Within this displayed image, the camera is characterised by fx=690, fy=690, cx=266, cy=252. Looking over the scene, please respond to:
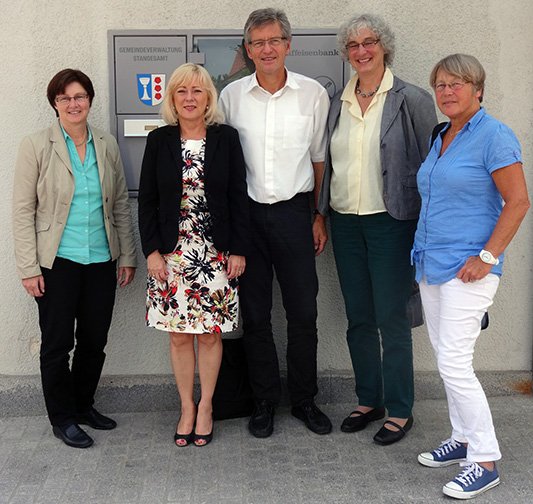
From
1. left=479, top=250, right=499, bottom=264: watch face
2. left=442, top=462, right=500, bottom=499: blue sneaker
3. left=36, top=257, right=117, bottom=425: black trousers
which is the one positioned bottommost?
left=442, top=462, right=500, bottom=499: blue sneaker

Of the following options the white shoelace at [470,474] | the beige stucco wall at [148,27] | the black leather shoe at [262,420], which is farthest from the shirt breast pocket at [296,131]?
the white shoelace at [470,474]

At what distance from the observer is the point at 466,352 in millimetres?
3250

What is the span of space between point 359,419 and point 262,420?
57 cm

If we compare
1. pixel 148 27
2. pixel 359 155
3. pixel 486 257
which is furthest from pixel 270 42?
pixel 486 257

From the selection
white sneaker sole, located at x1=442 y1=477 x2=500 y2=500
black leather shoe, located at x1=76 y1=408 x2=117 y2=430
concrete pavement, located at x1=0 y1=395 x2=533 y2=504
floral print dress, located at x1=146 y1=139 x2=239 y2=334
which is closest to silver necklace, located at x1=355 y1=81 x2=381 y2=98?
floral print dress, located at x1=146 y1=139 x2=239 y2=334

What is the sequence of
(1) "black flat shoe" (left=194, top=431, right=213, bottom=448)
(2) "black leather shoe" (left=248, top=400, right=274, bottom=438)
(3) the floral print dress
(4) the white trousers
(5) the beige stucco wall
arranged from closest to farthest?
(4) the white trousers < (3) the floral print dress < (1) "black flat shoe" (left=194, top=431, right=213, bottom=448) < (2) "black leather shoe" (left=248, top=400, right=274, bottom=438) < (5) the beige stucco wall

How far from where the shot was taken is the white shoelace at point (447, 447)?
358cm

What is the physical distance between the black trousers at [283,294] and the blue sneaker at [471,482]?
1071mm

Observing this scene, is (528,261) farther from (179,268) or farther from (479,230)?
(179,268)

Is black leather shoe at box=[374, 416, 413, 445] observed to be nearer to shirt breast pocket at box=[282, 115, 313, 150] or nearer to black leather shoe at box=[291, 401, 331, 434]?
black leather shoe at box=[291, 401, 331, 434]

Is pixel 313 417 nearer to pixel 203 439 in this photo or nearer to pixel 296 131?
pixel 203 439

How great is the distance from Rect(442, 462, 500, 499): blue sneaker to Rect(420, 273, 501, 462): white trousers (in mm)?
56

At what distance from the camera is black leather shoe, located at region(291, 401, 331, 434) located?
13.1 feet

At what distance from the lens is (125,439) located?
399cm
